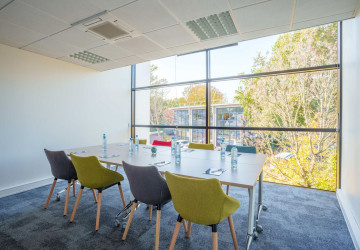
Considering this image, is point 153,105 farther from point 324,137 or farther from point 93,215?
point 324,137

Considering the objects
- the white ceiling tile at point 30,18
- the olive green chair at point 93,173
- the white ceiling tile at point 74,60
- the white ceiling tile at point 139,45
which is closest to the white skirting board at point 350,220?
the olive green chair at point 93,173

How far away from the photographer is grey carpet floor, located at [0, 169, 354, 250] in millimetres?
1980

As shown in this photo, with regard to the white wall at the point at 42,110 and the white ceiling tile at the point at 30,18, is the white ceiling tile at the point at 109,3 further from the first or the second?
the white wall at the point at 42,110

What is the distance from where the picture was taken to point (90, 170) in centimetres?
224

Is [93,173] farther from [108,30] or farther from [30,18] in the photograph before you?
[30,18]

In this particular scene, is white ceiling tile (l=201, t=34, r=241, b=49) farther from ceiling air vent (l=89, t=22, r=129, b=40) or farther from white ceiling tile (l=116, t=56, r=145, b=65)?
white ceiling tile (l=116, t=56, r=145, b=65)

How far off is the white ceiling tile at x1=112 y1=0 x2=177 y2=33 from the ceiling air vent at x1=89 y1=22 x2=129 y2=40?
10.8 inches

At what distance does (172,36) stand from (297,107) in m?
2.71

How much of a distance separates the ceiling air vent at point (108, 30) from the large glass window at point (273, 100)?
2132 mm

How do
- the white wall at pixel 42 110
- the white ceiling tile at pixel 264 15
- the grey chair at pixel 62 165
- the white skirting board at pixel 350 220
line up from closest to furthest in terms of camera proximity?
the white skirting board at pixel 350 220 → the white ceiling tile at pixel 264 15 → the grey chair at pixel 62 165 → the white wall at pixel 42 110

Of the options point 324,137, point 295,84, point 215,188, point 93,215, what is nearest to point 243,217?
point 215,188

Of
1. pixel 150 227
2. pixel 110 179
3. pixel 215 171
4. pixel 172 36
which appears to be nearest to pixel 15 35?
pixel 172 36

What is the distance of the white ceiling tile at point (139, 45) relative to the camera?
10.4 feet

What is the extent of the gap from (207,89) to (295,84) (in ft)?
5.84
